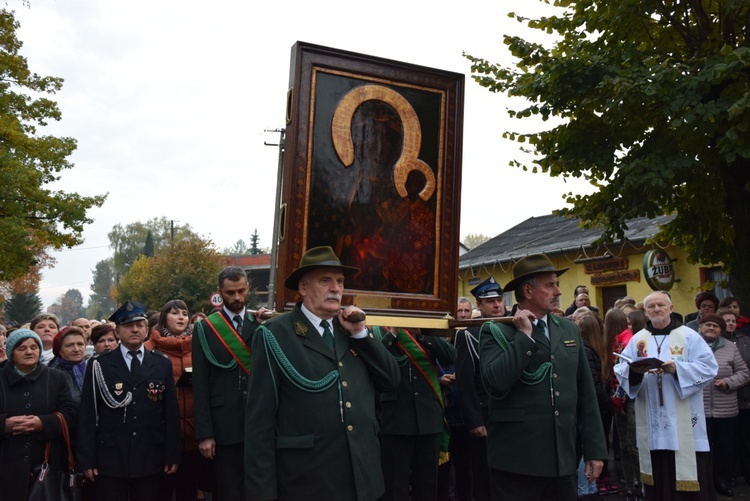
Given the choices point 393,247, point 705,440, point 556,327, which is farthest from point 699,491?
point 393,247

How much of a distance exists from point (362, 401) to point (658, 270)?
Answer: 46.7 feet

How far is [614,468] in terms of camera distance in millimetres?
8992

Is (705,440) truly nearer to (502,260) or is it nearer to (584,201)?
(584,201)

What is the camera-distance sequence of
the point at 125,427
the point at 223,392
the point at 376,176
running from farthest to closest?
the point at 125,427, the point at 223,392, the point at 376,176

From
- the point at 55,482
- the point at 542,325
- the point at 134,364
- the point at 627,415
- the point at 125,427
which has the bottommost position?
the point at 55,482

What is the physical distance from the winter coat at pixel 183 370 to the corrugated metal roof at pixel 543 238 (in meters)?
12.1

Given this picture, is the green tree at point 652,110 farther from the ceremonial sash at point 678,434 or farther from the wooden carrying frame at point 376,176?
the wooden carrying frame at point 376,176

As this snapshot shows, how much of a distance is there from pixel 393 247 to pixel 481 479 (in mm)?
2869

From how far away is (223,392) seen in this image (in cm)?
504

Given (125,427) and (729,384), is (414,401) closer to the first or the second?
(125,427)

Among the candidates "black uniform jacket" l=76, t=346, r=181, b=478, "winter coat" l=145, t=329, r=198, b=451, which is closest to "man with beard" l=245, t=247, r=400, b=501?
"black uniform jacket" l=76, t=346, r=181, b=478

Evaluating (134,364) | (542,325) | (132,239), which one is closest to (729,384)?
(542,325)

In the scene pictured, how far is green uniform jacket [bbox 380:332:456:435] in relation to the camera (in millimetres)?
5688

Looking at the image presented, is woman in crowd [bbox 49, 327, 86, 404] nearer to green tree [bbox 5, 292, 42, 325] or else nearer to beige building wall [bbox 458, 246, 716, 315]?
beige building wall [bbox 458, 246, 716, 315]
